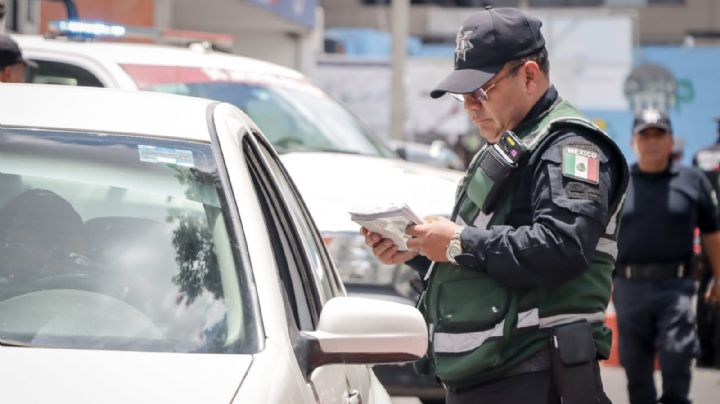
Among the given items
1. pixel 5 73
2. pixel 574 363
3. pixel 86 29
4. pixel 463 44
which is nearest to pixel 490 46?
pixel 463 44

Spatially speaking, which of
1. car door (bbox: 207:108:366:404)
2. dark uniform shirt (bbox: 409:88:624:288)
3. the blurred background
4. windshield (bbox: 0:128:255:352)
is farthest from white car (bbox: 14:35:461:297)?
the blurred background

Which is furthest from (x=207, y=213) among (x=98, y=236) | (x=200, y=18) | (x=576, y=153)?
(x=200, y=18)

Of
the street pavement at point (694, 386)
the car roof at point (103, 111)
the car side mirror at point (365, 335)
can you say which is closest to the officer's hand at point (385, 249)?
the car roof at point (103, 111)

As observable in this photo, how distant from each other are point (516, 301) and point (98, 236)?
1198mm

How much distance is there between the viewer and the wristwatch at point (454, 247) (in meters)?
3.88

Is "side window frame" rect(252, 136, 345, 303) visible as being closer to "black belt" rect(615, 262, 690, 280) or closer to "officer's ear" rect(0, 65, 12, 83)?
"officer's ear" rect(0, 65, 12, 83)

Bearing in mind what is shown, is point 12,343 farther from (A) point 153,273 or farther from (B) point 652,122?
(B) point 652,122

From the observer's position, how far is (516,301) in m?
3.87

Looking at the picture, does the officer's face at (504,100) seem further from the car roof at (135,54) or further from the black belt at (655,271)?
the black belt at (655,271)

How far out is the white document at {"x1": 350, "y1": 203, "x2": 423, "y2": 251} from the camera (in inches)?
154

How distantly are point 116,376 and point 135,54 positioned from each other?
4936 millimetres

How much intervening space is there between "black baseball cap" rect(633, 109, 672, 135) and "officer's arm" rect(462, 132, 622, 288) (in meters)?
4.16

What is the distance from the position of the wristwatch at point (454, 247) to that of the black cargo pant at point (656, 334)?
151 inches

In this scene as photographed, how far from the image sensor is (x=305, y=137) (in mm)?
8148
